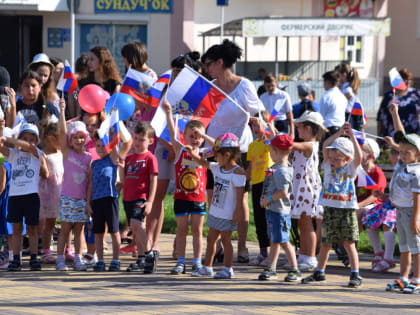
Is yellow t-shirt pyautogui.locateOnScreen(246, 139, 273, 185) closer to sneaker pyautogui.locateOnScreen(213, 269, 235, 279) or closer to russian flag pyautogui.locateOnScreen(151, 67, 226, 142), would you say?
russian flag pyautogui.locateOnScreen(151, 67, 226, 142)

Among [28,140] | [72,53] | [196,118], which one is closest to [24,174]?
[28,140]

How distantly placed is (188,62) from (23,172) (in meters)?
2.16

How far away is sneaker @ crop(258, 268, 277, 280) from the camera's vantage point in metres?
8.75

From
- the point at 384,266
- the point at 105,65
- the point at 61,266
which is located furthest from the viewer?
the point at 105,65

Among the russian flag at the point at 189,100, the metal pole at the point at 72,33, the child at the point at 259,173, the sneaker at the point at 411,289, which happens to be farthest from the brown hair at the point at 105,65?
the metal pole at the point at 72,33

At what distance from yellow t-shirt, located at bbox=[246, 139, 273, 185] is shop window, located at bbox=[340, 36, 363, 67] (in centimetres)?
2741

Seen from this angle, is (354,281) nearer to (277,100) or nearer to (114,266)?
(114,266)

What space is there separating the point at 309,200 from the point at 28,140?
2.85 meters

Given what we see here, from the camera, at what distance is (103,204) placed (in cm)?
920

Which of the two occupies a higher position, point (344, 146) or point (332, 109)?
point (332, 109)

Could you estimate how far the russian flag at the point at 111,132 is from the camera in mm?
9016

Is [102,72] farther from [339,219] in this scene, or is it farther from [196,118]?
[339,219]

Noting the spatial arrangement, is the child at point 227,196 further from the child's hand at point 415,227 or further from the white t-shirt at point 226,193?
the child's hand at point 415,227

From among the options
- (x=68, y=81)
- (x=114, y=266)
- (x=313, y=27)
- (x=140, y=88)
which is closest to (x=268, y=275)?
(x=114, y=266)
